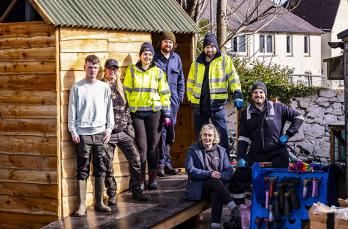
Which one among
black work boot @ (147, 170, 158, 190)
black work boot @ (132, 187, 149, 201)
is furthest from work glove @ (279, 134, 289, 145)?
black work boot @ (132, 187, 149, 201)

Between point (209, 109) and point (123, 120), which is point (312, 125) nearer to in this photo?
point (209, 109)

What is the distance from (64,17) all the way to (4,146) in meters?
1.81

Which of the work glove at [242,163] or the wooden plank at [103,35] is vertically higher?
the wooden plank at [103,35]

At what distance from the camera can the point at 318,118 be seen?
1570cm

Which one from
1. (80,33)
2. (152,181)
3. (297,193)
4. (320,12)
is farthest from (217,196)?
(320,12)

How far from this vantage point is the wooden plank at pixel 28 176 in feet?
28.1

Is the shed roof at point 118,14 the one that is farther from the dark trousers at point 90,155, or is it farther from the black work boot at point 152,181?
the black work boot at point 152,181

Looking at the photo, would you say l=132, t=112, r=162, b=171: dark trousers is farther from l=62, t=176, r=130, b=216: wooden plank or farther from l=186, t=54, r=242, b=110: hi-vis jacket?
l=186, t=54, r=242, b=110: hi-vis jacket

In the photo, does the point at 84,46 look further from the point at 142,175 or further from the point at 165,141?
the point at 165,141

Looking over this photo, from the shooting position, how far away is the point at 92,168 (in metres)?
8.84

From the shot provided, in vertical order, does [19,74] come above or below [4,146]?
above

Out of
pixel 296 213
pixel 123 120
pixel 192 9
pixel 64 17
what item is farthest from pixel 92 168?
pixel 192 9

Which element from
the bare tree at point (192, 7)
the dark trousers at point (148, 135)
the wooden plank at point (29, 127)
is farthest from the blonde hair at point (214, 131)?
the bare tree at point (192, 7)

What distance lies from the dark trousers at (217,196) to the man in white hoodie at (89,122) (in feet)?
4.48
